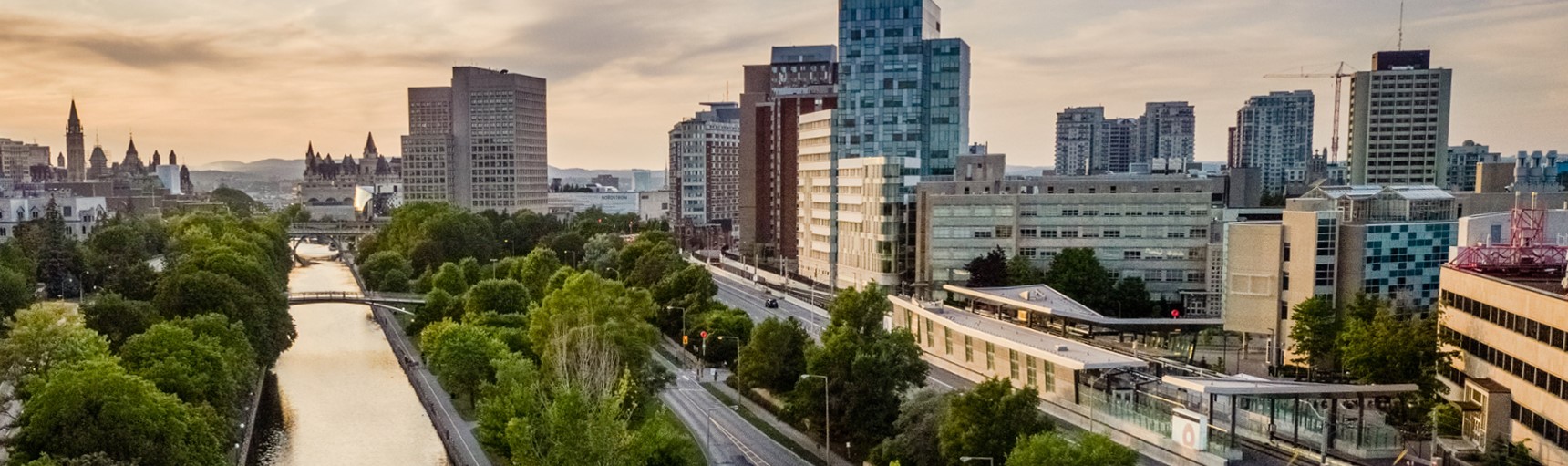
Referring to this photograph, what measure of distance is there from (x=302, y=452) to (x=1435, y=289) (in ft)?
227

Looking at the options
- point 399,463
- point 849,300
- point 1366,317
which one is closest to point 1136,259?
point 1366,317

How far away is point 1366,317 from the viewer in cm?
6444

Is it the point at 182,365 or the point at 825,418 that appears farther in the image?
the point at 182,365

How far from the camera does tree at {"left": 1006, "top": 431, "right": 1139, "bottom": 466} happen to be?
3831 centimetres

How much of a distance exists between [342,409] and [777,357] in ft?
107

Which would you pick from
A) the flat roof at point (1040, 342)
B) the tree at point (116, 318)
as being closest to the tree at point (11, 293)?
the tree at point (116, 318)

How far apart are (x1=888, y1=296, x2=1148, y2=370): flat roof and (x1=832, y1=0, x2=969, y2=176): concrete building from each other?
131ft

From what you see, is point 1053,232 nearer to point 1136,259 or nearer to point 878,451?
point 1136,259

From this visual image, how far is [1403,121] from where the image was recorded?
597ft

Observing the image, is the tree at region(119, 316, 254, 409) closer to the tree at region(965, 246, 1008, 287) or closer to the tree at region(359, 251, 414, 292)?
the tree at region(965, 246, 1008, 287)

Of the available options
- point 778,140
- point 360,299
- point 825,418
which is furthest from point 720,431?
point 778,140

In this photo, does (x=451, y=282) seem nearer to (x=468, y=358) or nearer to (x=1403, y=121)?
(x=468, y=358)

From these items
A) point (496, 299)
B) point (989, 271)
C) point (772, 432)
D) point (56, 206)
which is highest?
point (56, 206)

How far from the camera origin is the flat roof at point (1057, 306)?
66.1 meters
